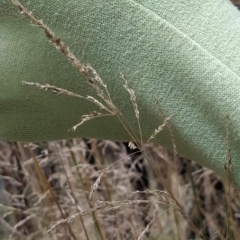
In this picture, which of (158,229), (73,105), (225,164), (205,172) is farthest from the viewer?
(205,172)

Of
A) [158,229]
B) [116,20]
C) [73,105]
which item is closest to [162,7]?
[116,20]

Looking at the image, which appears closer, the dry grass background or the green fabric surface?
the green fabric surface

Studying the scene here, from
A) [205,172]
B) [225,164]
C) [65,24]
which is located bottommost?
[225,164]

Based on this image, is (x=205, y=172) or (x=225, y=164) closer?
(x=225, y=164)

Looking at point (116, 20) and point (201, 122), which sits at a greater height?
point (116, 20)

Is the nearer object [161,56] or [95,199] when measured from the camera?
[161,56]

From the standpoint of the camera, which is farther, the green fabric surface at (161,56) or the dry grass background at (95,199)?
the dry grass background at (95,199)

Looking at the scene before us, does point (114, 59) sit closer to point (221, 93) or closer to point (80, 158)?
point (221, 93)

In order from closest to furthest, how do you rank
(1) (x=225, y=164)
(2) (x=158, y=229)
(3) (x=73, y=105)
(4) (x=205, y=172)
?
(1) (x=225, y=164) < (3) (x=73, y=105) < (2) (x=158, y=229) < (4) (x=205, y=172)
